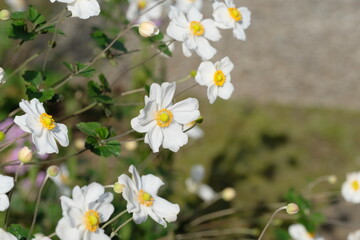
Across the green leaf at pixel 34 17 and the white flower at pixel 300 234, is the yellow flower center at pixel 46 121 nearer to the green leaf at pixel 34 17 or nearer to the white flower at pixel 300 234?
the green leaf at pixel 34 17

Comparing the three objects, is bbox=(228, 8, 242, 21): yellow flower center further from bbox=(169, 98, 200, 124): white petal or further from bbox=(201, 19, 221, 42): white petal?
bbox=(169, 98, 200, 124): white petal

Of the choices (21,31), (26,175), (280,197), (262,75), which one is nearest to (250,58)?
(262,75)

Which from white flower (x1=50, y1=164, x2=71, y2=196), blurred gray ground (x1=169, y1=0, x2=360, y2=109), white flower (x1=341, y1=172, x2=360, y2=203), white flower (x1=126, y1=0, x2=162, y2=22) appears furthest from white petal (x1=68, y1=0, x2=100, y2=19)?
blurred gray ground (x1=169, y1=0, x2=360, y2=109)

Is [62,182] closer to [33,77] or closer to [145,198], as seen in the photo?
[33,77]

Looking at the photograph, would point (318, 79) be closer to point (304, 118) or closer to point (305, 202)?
point (304, 118)

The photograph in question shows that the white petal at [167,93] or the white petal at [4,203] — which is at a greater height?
the white petal at [167,93]

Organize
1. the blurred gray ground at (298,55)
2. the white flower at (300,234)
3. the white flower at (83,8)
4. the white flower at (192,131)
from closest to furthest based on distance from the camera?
the white flower at (83,8) → the white flower at (192,131) → the white flower at (300,234) → the blurred gray ground at (298,55)

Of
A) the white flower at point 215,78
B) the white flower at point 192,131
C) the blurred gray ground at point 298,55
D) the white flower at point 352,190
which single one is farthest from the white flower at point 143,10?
the blurred gray ground at point 298,55
